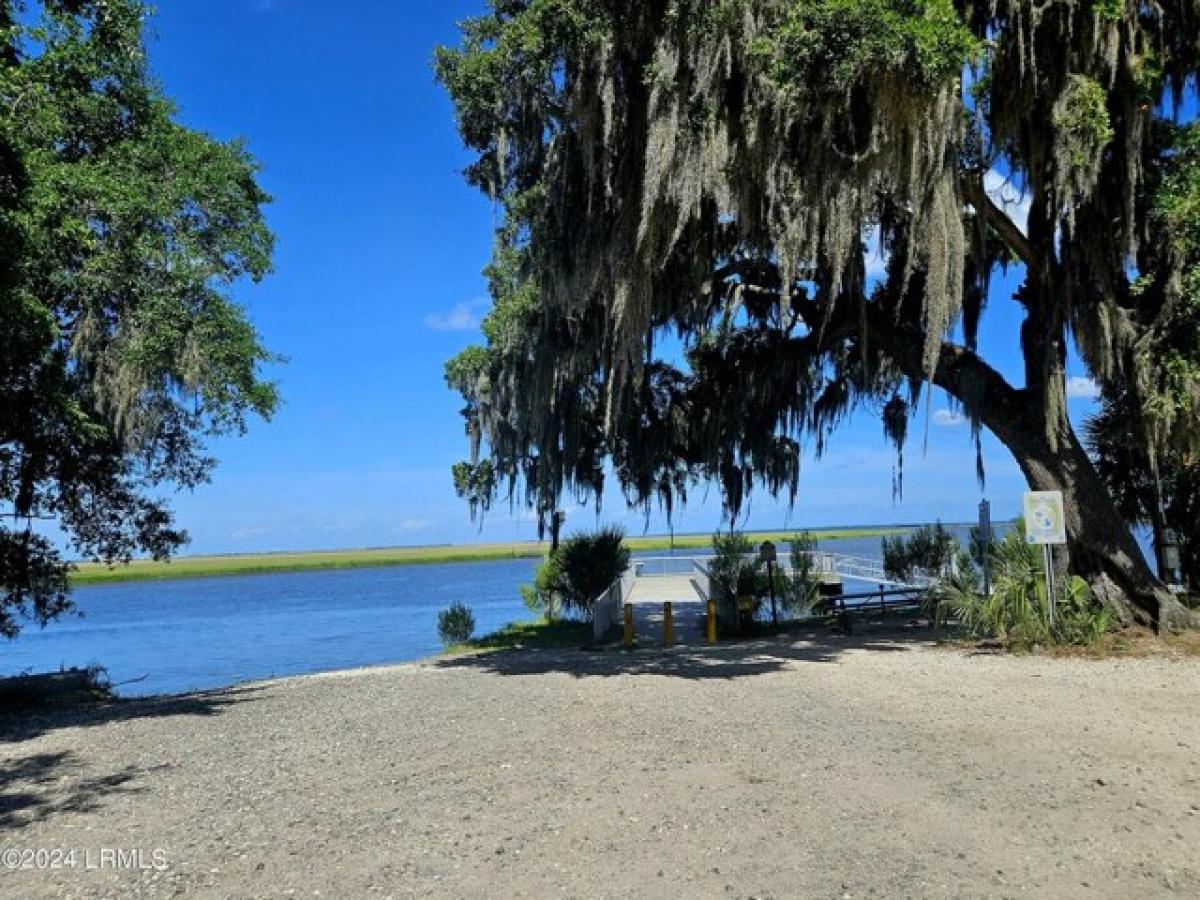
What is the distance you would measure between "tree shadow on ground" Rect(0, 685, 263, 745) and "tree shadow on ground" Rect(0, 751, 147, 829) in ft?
4.95

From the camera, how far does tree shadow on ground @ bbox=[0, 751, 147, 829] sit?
516cm

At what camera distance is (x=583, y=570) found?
67.3 feet

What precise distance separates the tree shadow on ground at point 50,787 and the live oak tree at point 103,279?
350cm

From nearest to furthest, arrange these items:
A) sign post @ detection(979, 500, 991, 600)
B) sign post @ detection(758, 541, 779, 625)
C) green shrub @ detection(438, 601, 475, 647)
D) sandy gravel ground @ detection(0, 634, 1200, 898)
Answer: sandy gravel ground @ detection(0, 634, 1200, 898) < sign post @ detection(979, 500, 991, 600) < sign post @ detection(758, 541, 779, 625) < green shrub @ detection(438, 601, 475, 647)

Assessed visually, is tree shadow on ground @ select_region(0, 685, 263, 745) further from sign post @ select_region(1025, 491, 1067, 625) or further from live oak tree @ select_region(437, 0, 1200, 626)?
sign post @ select_region(1025, 491, 1067, 625)

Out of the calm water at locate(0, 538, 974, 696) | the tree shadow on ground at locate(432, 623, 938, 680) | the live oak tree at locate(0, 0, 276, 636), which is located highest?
the live oak tree at locate(0, 0, 276, 636)

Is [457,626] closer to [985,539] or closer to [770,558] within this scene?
[770,558]

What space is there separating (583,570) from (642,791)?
15.5m

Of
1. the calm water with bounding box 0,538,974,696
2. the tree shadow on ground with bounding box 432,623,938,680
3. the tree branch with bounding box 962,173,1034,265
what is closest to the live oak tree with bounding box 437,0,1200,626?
the tree branch with bounding box 962,173,1034,265

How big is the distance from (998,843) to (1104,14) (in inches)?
336

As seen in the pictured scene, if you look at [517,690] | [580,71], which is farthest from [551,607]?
[580,71]

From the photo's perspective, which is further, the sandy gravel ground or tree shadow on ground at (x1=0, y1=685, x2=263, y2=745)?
tree shadow on ground at (x1=0, y1=685, x2=263, y2=745)

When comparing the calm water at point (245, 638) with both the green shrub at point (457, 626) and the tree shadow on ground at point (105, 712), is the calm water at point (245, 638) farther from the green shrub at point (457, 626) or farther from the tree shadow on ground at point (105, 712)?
the tree shadow on ground at point (105, 712)

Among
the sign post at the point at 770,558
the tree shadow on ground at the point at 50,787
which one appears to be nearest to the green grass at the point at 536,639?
the sign post at the point at 770,558
